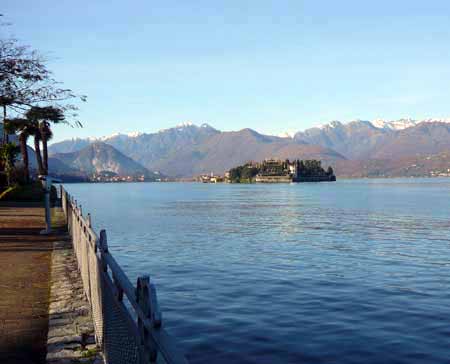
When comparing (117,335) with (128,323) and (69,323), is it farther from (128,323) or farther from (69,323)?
(69,323)

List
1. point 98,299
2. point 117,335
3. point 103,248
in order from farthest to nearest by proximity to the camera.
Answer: point 98,299, point 103,248, point 117,335

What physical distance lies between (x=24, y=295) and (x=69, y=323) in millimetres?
3206

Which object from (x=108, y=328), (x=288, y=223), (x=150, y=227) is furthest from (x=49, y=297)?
(x=288, y=223)

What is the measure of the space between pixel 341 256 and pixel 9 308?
21.4 meters

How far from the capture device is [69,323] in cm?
1071

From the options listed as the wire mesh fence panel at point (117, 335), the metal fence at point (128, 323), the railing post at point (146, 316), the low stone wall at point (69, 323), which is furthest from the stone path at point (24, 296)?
the railing post at point (146, 316)

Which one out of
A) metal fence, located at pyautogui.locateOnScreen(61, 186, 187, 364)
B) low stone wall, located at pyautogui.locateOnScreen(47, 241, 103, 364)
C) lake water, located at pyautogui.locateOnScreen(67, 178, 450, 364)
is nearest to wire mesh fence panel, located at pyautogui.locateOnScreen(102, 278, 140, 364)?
metal fence, located at pyautogui.locateOnScreen(61, 186, 187, 364)

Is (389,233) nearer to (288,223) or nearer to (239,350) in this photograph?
(288,223)

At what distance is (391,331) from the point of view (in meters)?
15.2

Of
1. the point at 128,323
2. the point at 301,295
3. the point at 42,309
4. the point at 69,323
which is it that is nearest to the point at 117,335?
the point at 128,323

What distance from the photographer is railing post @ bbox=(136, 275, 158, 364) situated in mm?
4801

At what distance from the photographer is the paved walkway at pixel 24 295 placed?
30.4 feet

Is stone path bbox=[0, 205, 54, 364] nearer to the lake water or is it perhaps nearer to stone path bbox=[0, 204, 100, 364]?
stone path bbox=[0, 204, 100, 364]

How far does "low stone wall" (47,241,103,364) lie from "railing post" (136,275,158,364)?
3.88m
